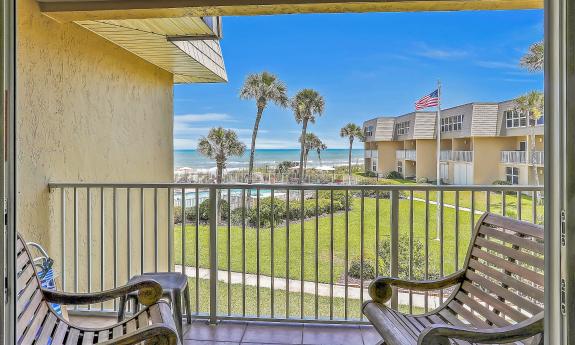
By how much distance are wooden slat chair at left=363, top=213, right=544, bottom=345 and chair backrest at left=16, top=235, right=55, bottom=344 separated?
1.58 m

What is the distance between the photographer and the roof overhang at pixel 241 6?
2947 millimetres

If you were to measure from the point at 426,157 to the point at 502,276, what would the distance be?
1631 centimetres

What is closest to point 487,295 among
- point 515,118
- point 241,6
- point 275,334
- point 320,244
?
point 275,334

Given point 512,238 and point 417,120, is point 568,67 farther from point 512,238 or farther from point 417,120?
point 417,120

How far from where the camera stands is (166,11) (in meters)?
3.05

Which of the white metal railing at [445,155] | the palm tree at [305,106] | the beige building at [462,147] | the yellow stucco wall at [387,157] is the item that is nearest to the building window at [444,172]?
the beige building at [462,147]

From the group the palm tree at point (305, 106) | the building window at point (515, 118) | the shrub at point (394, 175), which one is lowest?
the shrub at point (394, 175)

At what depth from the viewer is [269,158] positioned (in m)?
22.2

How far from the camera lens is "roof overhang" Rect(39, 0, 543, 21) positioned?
2.95 meters

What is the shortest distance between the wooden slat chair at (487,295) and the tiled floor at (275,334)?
25.3 inches

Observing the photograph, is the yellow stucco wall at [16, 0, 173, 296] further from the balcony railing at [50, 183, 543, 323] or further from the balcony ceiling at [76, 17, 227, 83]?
the balcony ceiling at [76, 17, 227, 83]

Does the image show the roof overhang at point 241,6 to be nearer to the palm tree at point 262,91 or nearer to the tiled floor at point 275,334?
the tiled floor at point 275,334

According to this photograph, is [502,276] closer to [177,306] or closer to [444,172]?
[177,306]

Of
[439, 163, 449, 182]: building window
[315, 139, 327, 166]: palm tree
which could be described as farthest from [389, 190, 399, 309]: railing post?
[315, 139, 327, 166]: palm tree
